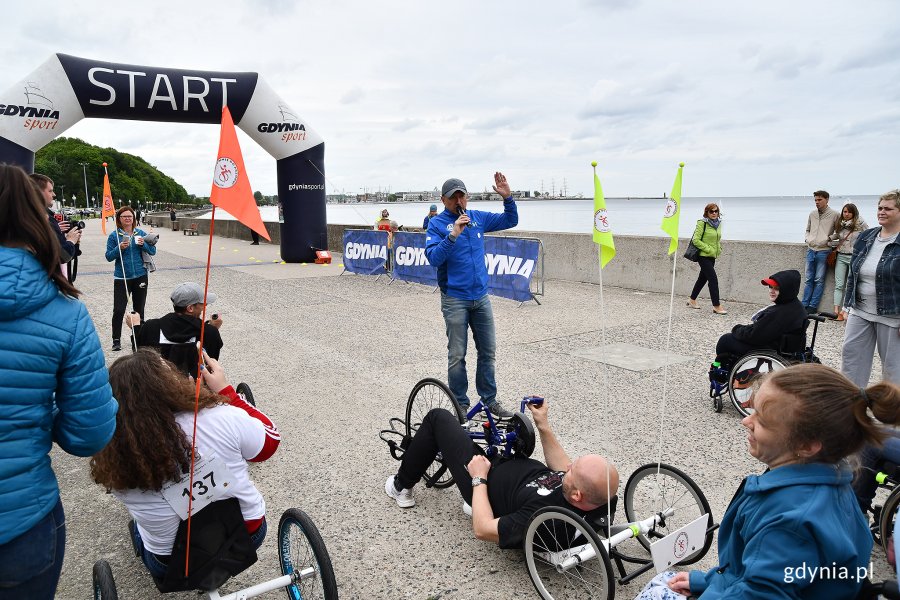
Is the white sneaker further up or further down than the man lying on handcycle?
further down

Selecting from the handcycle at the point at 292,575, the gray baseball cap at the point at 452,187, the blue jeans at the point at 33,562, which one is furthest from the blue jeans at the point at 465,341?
the blue jeans at the point at 33,562

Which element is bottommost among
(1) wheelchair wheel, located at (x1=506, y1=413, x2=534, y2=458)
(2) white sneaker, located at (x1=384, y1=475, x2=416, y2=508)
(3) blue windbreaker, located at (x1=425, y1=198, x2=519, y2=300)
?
(2) white sneaker, located at (x1=384, y1=475, x2=416, y2=508)

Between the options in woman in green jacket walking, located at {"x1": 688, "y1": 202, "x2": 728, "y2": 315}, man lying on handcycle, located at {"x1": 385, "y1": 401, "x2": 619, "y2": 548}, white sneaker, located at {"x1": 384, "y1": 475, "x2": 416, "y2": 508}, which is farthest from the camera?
woman in green jacket walking, located at {"x1": 688, "y1": 202, "x2": 728, "y2": 315}

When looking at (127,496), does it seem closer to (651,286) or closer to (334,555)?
(334,555)

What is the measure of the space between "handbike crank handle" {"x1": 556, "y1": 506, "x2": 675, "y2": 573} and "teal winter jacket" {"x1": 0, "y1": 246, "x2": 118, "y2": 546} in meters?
1.93

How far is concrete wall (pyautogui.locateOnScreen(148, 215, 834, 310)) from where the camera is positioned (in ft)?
32.1

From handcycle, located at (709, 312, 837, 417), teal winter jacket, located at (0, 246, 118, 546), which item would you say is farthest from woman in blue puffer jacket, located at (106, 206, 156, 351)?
handcycle, located at (709, 312, 837, 417)

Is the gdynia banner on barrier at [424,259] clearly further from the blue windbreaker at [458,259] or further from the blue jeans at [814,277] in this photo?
the blue jeans at [814,277]

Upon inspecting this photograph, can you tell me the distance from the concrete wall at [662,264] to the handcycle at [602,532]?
288 inches

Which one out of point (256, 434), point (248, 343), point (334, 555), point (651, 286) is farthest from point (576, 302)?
point (256, 434)

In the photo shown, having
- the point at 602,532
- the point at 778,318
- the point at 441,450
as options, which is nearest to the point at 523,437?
the point at 441,450

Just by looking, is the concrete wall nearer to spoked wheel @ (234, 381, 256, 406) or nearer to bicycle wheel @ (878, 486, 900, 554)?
bicycle wheel @ (878, 486, 900, 554)

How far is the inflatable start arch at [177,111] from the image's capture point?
41.2 ft

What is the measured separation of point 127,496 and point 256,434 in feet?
1.72
